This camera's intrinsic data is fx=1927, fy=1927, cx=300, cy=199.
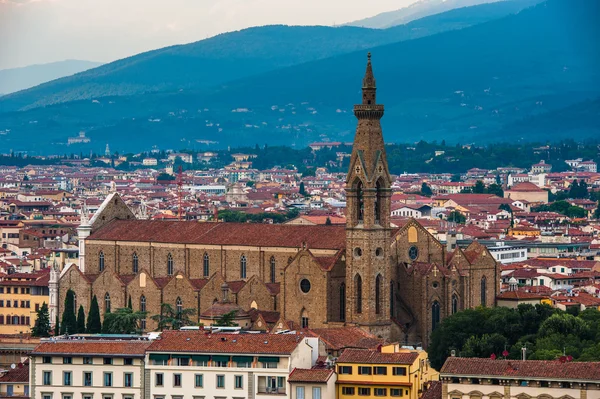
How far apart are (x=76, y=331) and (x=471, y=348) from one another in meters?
17.4

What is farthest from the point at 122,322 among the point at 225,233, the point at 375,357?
the point at 375,357

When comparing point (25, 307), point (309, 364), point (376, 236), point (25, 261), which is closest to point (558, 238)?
point (25, 261)

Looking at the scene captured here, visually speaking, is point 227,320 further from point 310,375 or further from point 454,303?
point 310,375

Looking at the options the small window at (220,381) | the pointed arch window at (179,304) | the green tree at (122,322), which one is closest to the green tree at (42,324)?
the green tree at (122,322)

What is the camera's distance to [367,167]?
72.5m

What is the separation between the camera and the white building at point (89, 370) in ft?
180

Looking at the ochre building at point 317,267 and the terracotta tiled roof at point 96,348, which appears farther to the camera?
the ochre building at point 317,267

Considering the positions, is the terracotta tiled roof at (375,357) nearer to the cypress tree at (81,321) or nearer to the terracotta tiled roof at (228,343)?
the terracotta tiled roof at (228,343)

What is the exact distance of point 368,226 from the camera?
237 ft

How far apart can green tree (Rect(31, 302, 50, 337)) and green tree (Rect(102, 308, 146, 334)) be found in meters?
2.72

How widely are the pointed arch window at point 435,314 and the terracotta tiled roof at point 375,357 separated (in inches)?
784

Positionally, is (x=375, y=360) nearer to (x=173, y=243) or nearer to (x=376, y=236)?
(x=376, y=236)

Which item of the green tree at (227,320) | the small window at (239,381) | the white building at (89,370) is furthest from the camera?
the green tree at (227,320)

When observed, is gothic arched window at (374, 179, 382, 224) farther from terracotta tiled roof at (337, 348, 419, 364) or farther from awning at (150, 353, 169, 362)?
awning at (150, 353, 169, 362)
